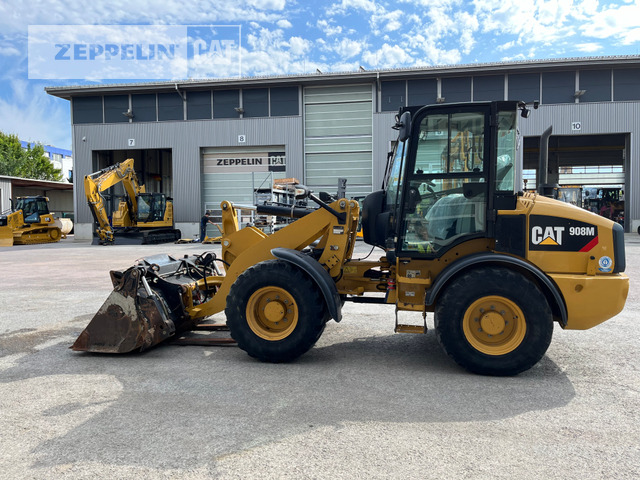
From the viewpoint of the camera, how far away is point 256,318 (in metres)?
5.11

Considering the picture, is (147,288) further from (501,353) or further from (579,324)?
(579,324)

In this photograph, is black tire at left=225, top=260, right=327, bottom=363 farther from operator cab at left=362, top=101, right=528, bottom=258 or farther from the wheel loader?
operator cab at left=362, top=101, right=528, bottom=258

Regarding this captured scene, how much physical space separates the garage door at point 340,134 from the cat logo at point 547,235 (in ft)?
76.8

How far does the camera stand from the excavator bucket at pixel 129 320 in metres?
5.14

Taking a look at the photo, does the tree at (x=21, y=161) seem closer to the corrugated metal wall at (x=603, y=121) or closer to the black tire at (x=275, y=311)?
the corrugated metal wall at (x=603, y=121)

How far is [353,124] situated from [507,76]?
854 cm

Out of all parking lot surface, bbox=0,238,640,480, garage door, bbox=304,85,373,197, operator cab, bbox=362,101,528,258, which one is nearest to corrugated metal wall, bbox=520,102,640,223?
garage door, bbox=304,85,373,197

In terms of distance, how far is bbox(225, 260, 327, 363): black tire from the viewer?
16.1ft

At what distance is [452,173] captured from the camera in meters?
4.77

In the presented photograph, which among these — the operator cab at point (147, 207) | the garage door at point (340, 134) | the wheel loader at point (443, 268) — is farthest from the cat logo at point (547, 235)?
the operator cab at point (147, 207)

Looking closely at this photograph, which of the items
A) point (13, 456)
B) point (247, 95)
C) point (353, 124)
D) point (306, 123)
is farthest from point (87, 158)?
point (13, 456)

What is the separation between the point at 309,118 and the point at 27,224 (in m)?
16.7

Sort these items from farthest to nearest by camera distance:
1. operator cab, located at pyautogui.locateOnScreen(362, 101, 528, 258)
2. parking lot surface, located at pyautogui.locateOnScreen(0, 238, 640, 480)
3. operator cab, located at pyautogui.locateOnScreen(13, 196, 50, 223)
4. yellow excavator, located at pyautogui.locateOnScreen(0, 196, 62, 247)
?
1. operator cab, located at pyautogui.locateOnScreen(13, 196, 50, 223)
2. yellow excavator, located at pyautogui.locateOnScreen(0, 196, 62, 247)
3. operator cab, located at pyautogui.locateOnScreen(362, 101, 528, 258)
4. parking lot surface, located at pyautogui.locateOnScreen(0, 238, 640, 480)

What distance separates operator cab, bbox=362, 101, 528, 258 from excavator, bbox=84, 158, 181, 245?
2390 centimetres
